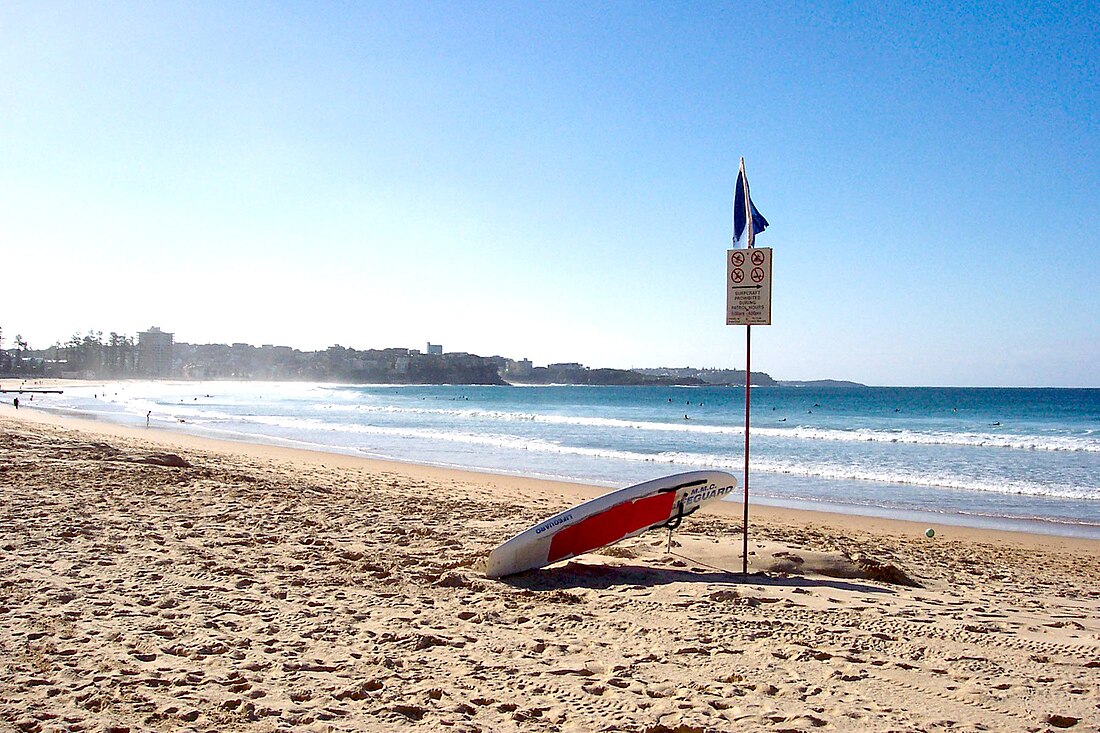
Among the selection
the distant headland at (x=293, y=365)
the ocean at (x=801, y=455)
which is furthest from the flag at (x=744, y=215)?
the distant headland at (x=293, y=365)

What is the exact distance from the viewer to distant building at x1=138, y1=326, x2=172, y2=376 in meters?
156


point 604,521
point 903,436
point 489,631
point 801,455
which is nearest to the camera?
point 489,631

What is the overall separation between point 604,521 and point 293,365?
164 metres

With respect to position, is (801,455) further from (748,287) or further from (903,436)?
(748,287)

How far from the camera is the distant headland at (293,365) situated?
149 metres

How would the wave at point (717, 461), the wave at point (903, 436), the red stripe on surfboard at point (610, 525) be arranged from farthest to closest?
the wave at point (903, 436) < the wave at point (717, 461) < the red stripe on surfboard at point (610, 525)

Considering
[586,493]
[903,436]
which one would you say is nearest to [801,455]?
[586,493]

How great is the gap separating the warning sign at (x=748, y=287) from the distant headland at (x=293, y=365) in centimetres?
14792

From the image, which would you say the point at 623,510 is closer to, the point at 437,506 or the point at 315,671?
the point at 315,671

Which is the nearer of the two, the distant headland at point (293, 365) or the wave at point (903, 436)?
the wave at point (903, 436)

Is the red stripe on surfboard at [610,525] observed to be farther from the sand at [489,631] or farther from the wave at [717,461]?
the wave at [717,461]

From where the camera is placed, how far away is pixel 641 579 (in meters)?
6.32

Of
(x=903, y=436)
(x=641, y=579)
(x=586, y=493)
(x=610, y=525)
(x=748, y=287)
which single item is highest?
(x=748, y=287)

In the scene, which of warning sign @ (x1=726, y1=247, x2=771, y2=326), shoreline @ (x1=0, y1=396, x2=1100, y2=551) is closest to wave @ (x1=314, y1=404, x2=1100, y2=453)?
shoreline @ (x1=0, y1=396, x2=1100, y2=551)
